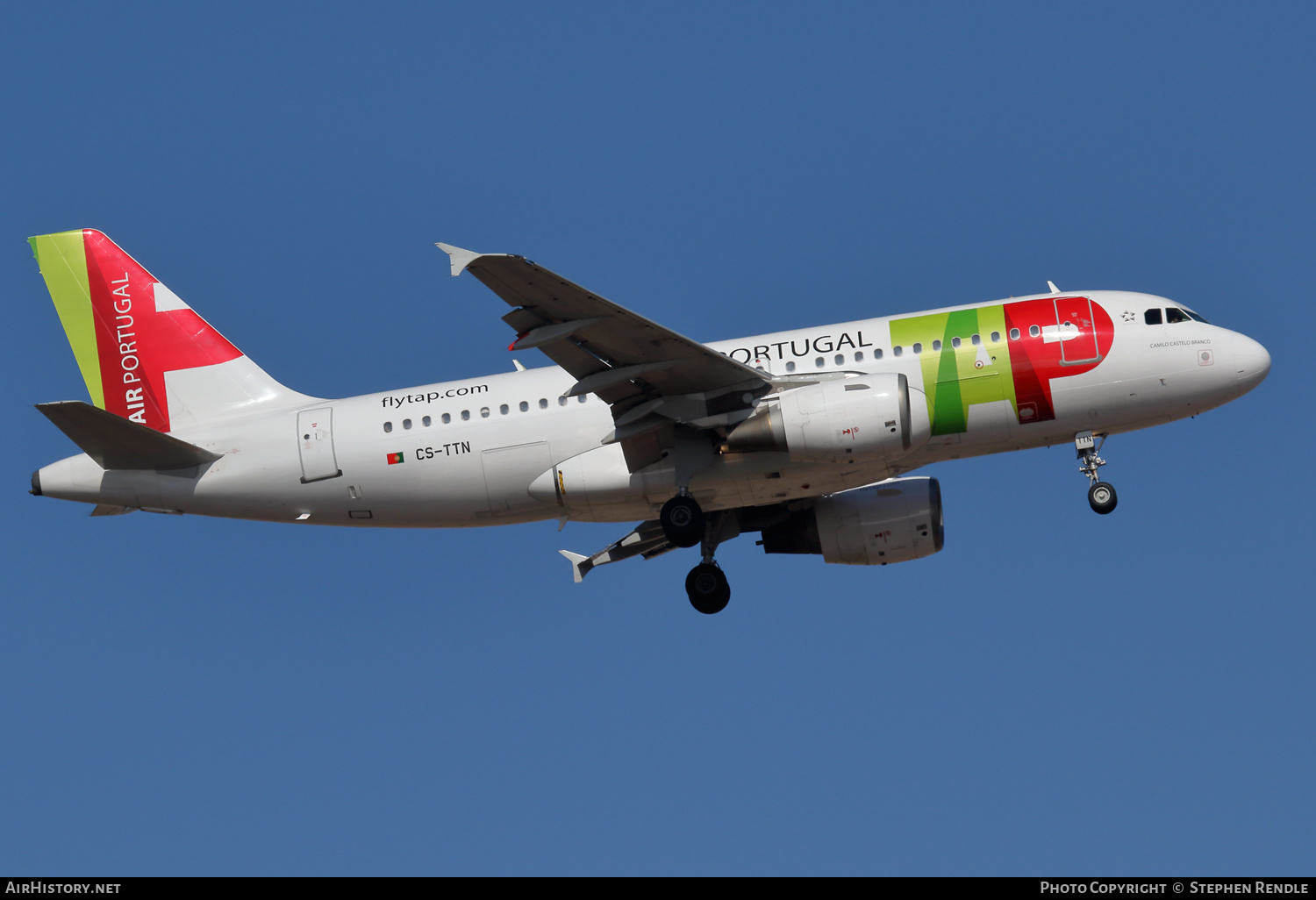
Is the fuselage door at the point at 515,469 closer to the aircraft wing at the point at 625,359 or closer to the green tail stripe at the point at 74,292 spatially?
the aircraft wing at the point at 625,359

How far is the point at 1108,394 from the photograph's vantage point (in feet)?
98.1

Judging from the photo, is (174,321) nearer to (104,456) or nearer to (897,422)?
(104,456)

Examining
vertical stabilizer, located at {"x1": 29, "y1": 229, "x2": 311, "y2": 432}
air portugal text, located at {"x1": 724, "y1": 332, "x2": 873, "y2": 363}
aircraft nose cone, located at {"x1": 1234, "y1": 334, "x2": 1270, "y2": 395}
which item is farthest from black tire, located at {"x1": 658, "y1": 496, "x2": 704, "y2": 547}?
aircraft nose cone, located at {"x1": 1234, "y1": 334, "x2": 1270, "y2": 395}

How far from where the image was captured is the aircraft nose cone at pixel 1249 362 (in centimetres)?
3006

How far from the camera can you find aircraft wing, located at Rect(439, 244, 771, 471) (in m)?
26.8

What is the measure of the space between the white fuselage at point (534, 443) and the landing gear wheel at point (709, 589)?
193cm

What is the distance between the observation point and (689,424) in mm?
29938

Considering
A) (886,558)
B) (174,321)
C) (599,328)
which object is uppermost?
(174,321)

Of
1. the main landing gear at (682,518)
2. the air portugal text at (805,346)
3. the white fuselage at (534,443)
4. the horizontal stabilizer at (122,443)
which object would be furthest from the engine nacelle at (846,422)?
the horizontal stabilizer at (122,443)

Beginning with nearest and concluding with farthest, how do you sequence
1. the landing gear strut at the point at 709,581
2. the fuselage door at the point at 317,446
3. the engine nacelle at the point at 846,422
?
the engine nacelle at the point at 846,422, the fuselage door at the point at 317,446, the landing gear strut at the point at 709,581

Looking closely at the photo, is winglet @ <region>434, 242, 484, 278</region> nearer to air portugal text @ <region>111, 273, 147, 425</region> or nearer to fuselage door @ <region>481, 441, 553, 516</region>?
fuselage door @ <region>481, 441, 553, 516</region>

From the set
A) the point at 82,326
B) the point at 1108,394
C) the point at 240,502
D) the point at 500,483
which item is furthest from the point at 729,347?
the point at 82,326

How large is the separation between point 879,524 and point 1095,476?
5127 mm

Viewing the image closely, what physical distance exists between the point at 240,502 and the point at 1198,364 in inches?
803
